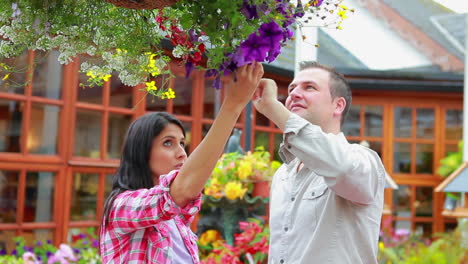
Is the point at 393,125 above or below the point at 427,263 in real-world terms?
above

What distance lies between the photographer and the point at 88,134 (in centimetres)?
459

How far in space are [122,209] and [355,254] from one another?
707 mm

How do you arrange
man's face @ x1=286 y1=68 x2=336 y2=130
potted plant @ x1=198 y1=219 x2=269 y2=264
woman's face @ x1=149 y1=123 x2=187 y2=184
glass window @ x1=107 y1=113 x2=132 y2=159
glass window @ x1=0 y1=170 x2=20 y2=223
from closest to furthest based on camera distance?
1. woman's face @ x1=149 y1=123 x2=187 y2=184
2. man's face @ x1=286 y1=68 x2=336 y2=130
3. potted plant @ x1=198 y1=219 x2=269 y2=264
4. glass window @ x1=0 y1=170 x2=20 y2=223
5. glass window @ x1=107 y1=113 x2=132 y2=159

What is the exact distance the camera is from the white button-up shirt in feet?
5.14

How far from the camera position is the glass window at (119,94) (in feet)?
15.6

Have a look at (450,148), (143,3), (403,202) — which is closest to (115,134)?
(143,3)

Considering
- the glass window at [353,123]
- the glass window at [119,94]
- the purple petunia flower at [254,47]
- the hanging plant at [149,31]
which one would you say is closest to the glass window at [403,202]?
the glass window at [353,123]

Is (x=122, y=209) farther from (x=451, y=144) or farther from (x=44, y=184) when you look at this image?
(x=451, y=144)

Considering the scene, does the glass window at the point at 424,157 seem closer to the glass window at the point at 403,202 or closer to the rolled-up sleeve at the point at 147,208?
the glass window at the point at 403,202

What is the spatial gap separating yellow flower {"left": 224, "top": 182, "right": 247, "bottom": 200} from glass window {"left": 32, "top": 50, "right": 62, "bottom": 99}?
1594 millimetres

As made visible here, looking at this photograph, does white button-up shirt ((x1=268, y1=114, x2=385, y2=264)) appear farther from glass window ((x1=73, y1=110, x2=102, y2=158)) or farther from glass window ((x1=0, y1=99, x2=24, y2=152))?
glass window ((x1=73, y1=110, x2=102, y2=158))

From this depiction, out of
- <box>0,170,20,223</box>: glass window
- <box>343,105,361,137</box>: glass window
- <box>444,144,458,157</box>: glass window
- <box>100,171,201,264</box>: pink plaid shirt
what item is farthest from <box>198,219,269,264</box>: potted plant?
<box>444,144,458,157</box>: glass window

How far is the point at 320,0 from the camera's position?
43.1 inches

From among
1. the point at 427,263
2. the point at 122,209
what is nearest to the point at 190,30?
the point at 122,209
